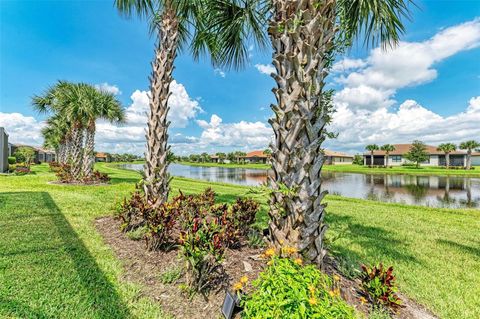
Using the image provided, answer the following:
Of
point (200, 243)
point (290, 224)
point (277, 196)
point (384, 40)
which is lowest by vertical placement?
point (200, 243)

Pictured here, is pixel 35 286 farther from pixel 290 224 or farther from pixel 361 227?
pixel 361 227

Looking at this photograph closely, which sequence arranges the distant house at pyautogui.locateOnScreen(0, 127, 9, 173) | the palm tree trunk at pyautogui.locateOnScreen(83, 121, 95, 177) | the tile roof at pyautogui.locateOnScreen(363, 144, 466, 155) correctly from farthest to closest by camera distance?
the tile roof at pyautogui.locateOnScreen(363, 144, 466, 155), the distant house at pyautogui.locateOnScreen(0, 127, 9, 173), the palm tree trunk at pyautogui.locateOnScreen(83, 121, 95, 177)

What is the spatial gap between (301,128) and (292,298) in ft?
5.41

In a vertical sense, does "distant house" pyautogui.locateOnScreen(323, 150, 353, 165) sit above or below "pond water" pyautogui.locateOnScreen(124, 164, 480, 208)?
above

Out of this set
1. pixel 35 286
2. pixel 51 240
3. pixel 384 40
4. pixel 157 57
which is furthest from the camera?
pixel 157 57

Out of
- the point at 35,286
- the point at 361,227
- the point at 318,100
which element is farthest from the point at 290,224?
the point at 361,227

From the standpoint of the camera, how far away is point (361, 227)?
22.1ft

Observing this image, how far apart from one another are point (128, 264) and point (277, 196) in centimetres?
254

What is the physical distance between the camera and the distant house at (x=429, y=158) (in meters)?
57.2

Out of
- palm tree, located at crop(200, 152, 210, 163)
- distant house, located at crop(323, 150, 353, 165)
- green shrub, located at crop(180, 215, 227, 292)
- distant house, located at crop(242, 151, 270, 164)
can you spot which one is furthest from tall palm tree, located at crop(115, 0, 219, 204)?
palm tree, located at crop(200, 152, 210, 163)

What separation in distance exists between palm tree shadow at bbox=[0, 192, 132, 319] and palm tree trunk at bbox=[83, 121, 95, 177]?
8702 millimetres

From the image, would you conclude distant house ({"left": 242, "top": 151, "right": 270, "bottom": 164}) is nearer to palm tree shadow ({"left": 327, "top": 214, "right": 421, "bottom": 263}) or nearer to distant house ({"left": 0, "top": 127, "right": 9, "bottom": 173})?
distant house ({"left": 0, "top": 127, "right": 9, "bottom": 173})

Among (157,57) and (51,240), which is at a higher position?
(157,57)

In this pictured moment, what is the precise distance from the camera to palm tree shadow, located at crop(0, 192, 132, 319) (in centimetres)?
259
